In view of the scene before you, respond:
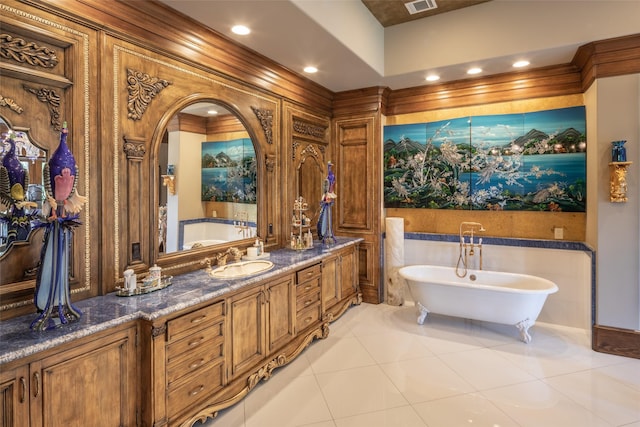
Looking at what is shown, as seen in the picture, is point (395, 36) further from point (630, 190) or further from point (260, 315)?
point (260, 315)

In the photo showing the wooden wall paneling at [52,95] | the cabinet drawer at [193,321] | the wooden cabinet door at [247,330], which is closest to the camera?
the wooden wall paneling at [52,95]

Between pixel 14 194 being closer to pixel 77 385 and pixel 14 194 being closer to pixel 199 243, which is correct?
pixel 77 385

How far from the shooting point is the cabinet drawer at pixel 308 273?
3.26 metres

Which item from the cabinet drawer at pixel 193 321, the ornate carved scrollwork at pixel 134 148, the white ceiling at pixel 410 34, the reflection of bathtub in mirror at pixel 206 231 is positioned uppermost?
the white ceiling at pixel 410 34

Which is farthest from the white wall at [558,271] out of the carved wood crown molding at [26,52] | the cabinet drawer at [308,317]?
the carved wood crown molding at [26,52]

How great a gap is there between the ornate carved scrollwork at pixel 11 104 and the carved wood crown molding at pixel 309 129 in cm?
269

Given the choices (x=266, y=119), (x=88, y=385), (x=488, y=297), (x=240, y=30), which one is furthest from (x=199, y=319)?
(x=488, y=297)

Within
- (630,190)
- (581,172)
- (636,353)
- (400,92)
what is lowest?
(636,353)

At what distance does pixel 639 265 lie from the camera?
10.3ft

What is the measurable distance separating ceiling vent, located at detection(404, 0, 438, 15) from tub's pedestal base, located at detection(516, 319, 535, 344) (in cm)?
338

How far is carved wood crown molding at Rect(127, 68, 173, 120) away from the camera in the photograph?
232 centimetres

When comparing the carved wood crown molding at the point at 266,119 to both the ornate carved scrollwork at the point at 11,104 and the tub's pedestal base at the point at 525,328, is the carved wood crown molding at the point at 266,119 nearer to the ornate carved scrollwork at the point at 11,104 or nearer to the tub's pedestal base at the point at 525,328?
the ornate carved scrollwork at the point at 11,104

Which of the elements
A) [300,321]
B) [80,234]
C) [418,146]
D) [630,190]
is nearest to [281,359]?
[300,321]

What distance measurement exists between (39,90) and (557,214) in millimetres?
4834
